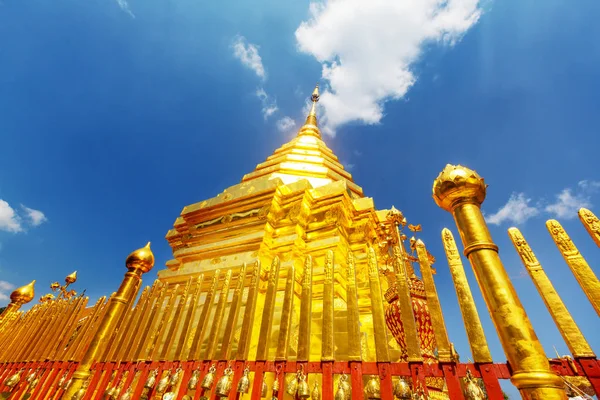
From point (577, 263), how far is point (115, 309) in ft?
17.9

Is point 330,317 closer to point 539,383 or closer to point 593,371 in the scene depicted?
point 539,383

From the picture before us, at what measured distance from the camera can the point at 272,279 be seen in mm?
3459

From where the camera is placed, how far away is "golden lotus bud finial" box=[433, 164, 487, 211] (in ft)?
9.30

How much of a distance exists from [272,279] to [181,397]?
1440 mm

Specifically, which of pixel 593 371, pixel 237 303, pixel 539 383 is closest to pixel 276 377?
pixel 237 303

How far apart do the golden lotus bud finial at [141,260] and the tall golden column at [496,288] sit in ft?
14.6

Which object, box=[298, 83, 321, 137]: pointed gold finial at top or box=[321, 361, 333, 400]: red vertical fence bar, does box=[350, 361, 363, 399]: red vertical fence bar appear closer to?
box=[321, 361, 333, 400]: red vertical fence bar

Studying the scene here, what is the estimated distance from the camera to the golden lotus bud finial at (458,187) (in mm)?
2834

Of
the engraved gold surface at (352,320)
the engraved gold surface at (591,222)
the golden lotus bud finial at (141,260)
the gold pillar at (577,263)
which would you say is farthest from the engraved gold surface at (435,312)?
the golden lotus bud finial at (141,260)

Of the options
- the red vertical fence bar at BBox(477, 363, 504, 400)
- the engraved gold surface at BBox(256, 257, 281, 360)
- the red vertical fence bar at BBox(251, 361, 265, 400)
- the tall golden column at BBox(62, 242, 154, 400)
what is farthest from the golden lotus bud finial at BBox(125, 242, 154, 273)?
the red vertical fence bar at BBox(477, 363, 504, 400)

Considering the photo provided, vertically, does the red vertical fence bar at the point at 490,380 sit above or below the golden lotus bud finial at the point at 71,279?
below

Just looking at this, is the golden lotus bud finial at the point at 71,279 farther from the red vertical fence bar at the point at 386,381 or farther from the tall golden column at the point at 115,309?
the red vertical fence bar at the point at 386,381

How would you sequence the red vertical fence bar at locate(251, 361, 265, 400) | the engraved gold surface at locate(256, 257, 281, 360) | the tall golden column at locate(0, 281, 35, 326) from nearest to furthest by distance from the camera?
the red vertical fence bar at locate(251, 361, 265, 400), the engraved gold surface at locate(256, 257, 281, 360), the tall golden column at locate(0, 281, 35, 326)

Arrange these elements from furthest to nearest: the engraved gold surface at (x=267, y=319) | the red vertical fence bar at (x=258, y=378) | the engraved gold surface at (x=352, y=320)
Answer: the engraved gold surface at (x=267, y=319) → the red vertical fence bar at (x=258, y=378) → the engraved gold surface at (x=352, y=320)
